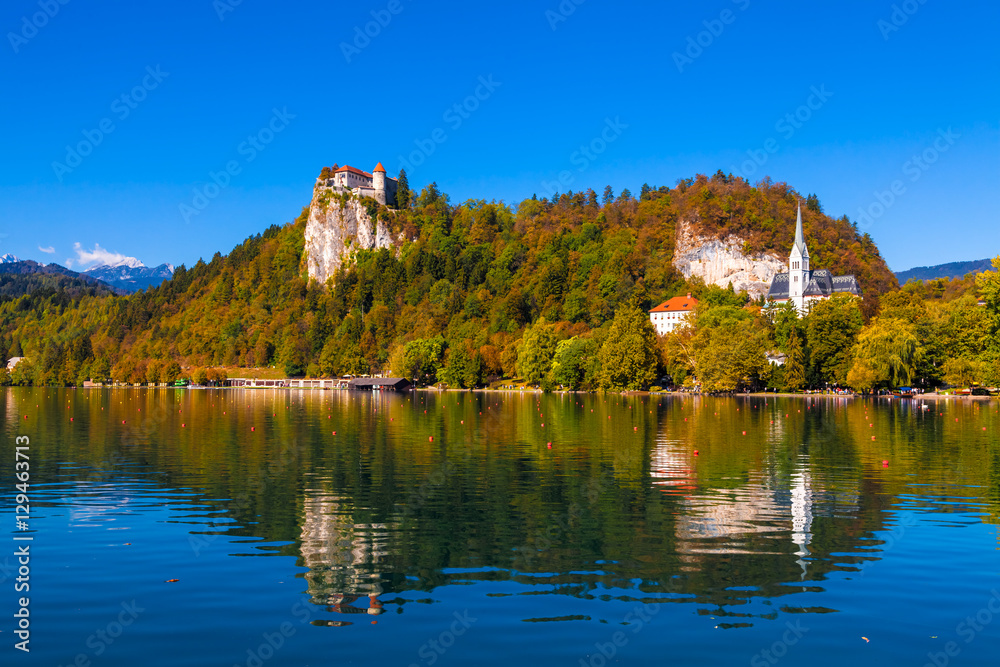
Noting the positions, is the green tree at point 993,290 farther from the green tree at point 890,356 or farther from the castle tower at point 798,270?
the castle tower at point 798,270

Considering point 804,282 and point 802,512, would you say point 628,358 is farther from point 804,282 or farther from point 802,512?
point 802,512

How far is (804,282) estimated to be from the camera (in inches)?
7579

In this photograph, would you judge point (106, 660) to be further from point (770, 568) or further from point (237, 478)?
point (237, 478)

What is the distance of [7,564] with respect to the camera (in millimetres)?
18562

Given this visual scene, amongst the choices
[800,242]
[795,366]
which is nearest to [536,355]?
[795,366]

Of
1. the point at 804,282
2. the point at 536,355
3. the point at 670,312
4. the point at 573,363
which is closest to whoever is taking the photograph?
the point at 573,363

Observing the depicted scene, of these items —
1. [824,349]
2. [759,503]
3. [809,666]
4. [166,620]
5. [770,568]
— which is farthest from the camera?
[824,349]

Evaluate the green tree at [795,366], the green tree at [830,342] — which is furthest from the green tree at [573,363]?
the green tree at [830,342]

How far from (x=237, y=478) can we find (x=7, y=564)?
1319cm

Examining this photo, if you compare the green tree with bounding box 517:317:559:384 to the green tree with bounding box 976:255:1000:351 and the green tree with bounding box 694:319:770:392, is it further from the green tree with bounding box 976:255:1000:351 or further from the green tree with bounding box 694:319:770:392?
the green tree with bounding box 976:255:1000:351

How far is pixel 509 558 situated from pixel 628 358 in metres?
116

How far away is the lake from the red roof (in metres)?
148

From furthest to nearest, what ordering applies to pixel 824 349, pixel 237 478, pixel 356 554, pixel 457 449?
pixel 824 349 → pixel 457 449 → pixel 237 478 → pixel 356 554

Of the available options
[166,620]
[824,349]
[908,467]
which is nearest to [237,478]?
[166,620]
